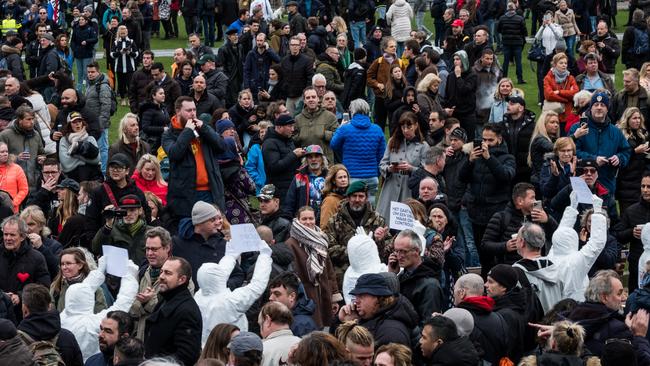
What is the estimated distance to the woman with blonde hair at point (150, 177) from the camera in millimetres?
13773

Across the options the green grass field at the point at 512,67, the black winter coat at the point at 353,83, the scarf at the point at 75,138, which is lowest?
the green grass field at the point at 512,67

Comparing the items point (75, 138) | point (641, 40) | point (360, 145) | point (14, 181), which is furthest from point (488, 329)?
point (641, 40)

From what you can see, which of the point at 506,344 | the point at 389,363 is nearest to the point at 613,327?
the point at 506,344

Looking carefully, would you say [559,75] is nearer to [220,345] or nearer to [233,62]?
[233,62]

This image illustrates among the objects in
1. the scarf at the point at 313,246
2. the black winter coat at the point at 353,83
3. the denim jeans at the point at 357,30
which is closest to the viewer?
the scarf at the point at 313,246

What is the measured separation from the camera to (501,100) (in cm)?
1658

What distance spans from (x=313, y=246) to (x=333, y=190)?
173 cm

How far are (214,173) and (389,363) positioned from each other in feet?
18.2

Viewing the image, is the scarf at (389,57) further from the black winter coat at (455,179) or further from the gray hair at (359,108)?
the black winter coat at (455,179)

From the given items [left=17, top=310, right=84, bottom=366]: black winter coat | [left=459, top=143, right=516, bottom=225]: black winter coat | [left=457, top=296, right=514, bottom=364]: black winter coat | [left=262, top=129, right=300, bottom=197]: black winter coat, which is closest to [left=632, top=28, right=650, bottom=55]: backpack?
[left=459, top=143, right=516, bottom=225]: black winter coat

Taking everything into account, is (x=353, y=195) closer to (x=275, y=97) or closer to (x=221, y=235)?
(x=221, y=235)

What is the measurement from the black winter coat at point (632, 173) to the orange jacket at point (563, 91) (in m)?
2.51

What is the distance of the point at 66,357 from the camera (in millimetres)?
8625

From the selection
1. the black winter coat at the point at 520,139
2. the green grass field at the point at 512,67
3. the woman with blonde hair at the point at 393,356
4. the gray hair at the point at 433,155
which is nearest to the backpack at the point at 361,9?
the green grass field at the point at 512,67
